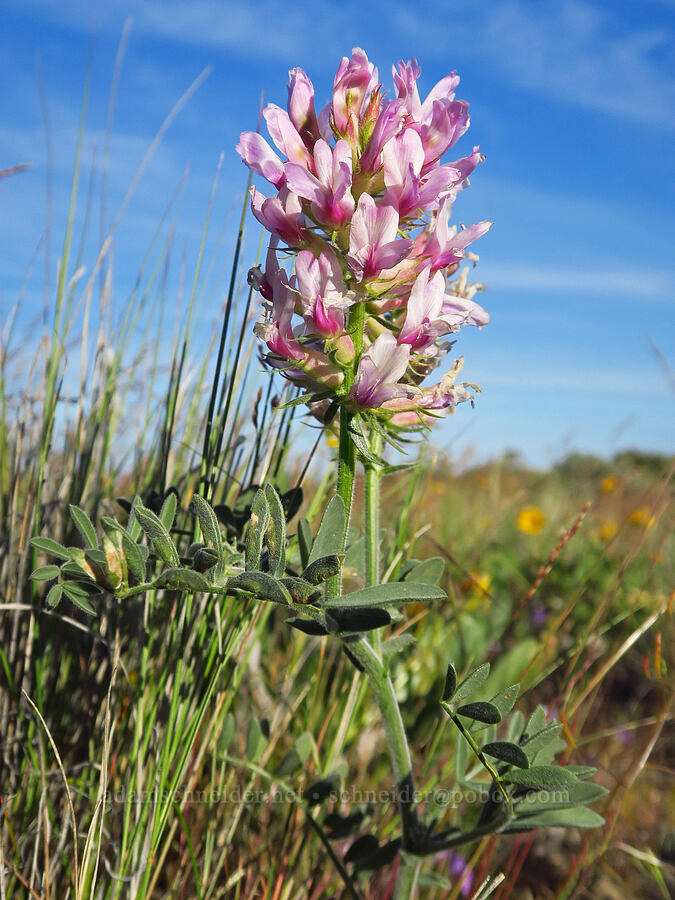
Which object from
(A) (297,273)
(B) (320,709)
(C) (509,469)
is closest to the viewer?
(A) (297,273)

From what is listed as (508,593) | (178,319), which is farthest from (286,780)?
(508,593)

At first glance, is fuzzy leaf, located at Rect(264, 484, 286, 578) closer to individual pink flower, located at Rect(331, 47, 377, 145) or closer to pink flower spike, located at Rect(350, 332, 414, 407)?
pink flower spike, located at Rect(350, 332, 414, 407)

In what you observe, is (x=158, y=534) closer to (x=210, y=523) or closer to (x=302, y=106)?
(x=210, y=523)

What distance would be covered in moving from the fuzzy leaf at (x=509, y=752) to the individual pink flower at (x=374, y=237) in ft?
1.85

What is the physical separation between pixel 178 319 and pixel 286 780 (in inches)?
37.9

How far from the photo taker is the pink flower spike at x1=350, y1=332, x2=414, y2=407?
2.68ft

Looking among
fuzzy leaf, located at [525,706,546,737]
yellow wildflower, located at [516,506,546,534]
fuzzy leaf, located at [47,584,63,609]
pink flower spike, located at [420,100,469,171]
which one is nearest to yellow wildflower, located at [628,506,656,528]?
yellow wildflower, located at [516,506,546,534]

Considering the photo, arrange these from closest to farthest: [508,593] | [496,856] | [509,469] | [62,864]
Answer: [62,864], [496,856], [508,593], [509,469]

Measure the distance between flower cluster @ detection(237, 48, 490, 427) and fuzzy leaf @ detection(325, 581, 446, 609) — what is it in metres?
0.21

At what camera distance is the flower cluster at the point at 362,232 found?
0.82 m

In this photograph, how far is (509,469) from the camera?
26.0ft

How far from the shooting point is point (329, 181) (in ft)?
2.73

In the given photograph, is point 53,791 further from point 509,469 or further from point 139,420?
point 509,469

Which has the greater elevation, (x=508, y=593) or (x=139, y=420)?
(x=139, y=420)
